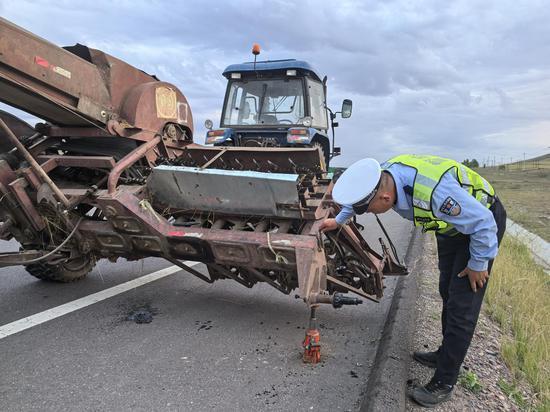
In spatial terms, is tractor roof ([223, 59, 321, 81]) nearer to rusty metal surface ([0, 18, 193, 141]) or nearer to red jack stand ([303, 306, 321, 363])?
rusty metal surface ([0, 18, 193, 141])

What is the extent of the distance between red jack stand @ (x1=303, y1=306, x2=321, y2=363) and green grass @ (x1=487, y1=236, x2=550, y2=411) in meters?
1.40

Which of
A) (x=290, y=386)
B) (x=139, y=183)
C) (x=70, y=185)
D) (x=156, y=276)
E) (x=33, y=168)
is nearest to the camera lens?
(x=290, y=386)

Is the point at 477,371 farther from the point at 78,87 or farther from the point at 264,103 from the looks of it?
the point at 264,103

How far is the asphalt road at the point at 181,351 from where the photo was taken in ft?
10.4

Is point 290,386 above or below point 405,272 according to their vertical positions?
below

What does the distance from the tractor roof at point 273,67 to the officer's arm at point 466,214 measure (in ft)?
17.9

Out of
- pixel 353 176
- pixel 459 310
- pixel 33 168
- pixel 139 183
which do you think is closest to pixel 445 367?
pixel 459 310

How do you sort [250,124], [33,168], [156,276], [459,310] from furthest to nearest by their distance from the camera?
1. [250,124]
2. [156,276]
3. [33,168]
4. [459,310]

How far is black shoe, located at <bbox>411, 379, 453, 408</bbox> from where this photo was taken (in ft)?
9.75

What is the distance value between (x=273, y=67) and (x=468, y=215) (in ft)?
19.2

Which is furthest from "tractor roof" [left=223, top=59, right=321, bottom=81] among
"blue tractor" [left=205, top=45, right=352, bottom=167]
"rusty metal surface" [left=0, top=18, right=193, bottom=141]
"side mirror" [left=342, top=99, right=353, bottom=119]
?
"rusty metal surface" [left=0, top=18, right=193, bottom=141]

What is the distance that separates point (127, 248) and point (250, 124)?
432cm

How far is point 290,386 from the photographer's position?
3361 mm

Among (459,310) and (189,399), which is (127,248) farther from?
(459,310)
